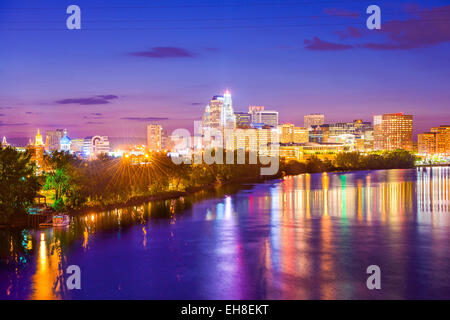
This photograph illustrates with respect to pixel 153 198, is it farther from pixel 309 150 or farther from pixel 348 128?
pixel 348 128

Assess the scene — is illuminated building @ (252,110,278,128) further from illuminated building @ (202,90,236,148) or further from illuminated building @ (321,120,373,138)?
illuminated building @ (202,90,236,148)

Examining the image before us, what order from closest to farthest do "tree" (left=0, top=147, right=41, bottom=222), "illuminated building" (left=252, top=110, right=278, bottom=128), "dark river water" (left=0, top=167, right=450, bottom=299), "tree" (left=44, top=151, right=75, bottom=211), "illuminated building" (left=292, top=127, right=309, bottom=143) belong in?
"dark river water" (left=0, top=167, right=450, bottom=299) < "tree" (left=0, top=147, right=41, bottom=222) < "tree" (left=44, top=151, right=75, bottom=211) < "illuminated building" (left=292, top=127, right=309, bottom=143) < "illuminated building" (left=252, top=110, right=278, bottom=128)

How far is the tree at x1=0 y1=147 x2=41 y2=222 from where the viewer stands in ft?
61.9

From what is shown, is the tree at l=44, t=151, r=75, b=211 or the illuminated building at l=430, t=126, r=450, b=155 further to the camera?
the illuminated building at l=430, t=126, r=450, b=155

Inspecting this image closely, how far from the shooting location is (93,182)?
25.0 metres

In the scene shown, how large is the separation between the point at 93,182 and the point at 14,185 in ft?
19.8

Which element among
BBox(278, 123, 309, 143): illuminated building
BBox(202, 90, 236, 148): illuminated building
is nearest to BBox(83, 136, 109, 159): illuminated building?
BBox(202, 90, 236, 148): illuminated building

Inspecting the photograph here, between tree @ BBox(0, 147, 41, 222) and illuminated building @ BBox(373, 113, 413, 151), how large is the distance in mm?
149441

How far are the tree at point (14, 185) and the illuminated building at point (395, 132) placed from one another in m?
149

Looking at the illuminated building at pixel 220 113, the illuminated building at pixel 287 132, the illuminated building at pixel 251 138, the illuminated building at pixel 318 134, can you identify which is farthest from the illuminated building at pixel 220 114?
the illuminated building at pixel 318 134

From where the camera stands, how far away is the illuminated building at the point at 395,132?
→ 15525 cm

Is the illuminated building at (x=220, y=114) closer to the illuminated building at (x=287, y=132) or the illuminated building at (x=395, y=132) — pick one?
the illuminated building at (x=287, y=132)
